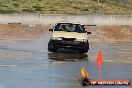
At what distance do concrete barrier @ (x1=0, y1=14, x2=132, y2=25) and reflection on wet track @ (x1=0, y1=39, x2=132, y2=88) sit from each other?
13.7 m

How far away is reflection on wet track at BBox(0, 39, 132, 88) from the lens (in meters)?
A: 17.1

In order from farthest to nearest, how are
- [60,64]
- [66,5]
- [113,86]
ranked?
[66,5], [60,64], [113,86]

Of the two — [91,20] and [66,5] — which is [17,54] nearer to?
[91,20]

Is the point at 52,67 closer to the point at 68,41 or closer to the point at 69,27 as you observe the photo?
the point at 68,41

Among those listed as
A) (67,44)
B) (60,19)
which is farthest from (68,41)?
(60,19)

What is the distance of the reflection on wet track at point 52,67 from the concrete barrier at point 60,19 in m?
13.7

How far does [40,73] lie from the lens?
19234 millimetres

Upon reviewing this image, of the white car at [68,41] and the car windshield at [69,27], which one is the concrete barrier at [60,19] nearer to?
the car windshield at [69,27]

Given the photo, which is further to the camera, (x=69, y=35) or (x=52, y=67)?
(x=69, y=35)

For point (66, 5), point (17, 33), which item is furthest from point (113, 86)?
point (66, 5)

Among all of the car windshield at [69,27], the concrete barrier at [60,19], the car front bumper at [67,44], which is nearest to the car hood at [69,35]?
the car front bumper at [67,44]

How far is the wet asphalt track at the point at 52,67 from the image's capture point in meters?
17.1

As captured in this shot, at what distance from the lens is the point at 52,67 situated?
69.5 feet

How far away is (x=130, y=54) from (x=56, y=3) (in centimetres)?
2633
